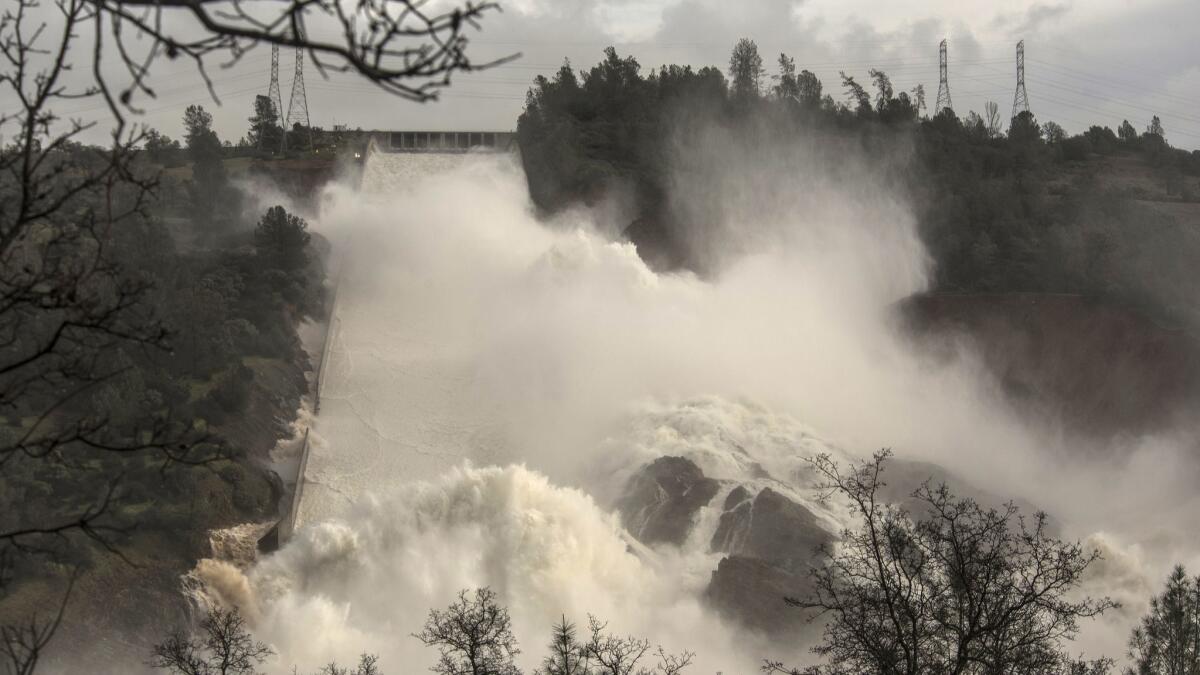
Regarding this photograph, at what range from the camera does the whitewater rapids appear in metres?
31.1

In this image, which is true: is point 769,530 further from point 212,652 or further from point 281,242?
point 281,242

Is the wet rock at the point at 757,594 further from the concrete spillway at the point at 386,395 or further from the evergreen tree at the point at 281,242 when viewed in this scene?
the evergreen tree at the point at 281,242

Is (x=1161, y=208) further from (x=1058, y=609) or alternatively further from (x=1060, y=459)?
(x=1058, y=609)

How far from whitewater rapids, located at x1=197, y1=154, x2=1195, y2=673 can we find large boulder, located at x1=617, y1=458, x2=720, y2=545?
534mm

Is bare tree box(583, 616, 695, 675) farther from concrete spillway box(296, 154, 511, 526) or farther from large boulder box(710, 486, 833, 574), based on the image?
concrete spillway box(296, 154, 511, 526)

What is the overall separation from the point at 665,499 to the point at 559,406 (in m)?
9.11

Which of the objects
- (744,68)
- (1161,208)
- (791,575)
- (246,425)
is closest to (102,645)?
(246,425)

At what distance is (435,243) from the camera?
5531 cm

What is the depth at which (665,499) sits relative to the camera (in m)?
35.5

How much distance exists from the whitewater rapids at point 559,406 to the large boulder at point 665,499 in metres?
0.53

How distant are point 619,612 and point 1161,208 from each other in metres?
44.0

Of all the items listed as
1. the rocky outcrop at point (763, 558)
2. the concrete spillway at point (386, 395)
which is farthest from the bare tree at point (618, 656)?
the concrete spillway at point (386, 395)

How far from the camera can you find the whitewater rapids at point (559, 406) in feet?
102

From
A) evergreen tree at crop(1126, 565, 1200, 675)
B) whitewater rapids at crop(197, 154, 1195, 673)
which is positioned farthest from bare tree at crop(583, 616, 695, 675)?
evergreen tree at crop(1126, 565, 1200, 675)
